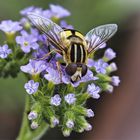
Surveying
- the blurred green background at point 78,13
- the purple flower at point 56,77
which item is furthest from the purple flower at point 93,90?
the blurred green background at point 78,13

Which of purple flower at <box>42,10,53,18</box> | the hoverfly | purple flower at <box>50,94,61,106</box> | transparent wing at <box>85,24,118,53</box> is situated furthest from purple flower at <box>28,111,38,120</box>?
purple flower at <box>42,10,53,18</box>

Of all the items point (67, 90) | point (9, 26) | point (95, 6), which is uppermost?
point (95, 6)

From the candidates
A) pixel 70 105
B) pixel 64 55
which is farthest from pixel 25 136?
pixel 64 55

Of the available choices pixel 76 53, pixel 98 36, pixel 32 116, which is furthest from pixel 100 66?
pixel 32 116

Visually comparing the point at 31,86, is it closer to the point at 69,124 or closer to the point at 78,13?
the point at 69,124

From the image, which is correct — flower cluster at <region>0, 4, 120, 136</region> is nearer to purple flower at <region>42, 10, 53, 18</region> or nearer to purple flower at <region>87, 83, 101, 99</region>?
purple flower at <region>87, 83, 101, 99</region>

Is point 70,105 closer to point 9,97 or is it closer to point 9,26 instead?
point 9,26

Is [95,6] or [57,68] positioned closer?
[57,68]
